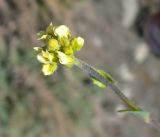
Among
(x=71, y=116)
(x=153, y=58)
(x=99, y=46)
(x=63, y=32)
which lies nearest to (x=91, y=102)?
A: (x=71, y=116)

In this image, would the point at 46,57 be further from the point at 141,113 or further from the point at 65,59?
the point at 141,113

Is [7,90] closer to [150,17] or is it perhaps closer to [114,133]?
[114,133]

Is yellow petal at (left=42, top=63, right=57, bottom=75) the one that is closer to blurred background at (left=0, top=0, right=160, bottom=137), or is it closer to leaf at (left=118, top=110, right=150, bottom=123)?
leaf at (left=118, top=110, right=150, bottom=123)

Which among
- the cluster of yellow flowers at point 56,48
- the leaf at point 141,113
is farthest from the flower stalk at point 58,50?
the leaf at point 141,113

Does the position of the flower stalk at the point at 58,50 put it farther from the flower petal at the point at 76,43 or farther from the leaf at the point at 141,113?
the leaf at the point at 141,113

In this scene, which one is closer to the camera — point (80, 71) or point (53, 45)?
point (53, 45)

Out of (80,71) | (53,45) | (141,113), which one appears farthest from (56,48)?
(80,71)

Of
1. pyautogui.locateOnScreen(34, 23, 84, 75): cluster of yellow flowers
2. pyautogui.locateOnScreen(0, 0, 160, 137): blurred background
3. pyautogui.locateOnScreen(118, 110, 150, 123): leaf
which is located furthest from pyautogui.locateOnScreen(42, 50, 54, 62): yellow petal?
pyautogui.locateOnScreen(0, 0, 160, 137): blurred background
